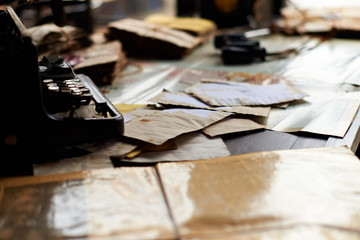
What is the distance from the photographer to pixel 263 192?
3.62ft

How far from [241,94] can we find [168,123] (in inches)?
20.7

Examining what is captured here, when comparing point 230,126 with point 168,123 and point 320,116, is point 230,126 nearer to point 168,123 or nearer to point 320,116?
point 168,123

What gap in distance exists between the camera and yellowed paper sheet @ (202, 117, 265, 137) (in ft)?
4.89

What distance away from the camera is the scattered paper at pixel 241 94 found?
1791 millimetres

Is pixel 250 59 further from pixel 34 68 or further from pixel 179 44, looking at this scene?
pixel 34 68

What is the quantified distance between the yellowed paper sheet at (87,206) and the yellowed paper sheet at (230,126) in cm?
36

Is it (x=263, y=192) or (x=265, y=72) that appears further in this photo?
(x=265, y=72)

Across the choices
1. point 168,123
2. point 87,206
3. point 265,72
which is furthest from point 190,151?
point 265,72

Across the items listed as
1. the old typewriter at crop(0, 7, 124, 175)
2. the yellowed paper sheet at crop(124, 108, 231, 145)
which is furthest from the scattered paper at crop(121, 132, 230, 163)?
the old typewriter at crop(0, 7, 124, 175)

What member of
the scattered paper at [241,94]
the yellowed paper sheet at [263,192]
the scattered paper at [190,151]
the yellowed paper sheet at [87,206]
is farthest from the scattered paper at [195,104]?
the yellowed paper sheet at [87,206]

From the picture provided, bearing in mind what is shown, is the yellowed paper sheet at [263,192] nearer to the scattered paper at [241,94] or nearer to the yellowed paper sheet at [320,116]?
the yellowed paper sheet at [320,116]

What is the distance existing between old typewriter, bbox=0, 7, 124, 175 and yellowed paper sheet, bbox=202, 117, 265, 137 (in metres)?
0.35

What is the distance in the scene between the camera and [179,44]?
2.87 metres

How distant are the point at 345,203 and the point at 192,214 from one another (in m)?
0.42
